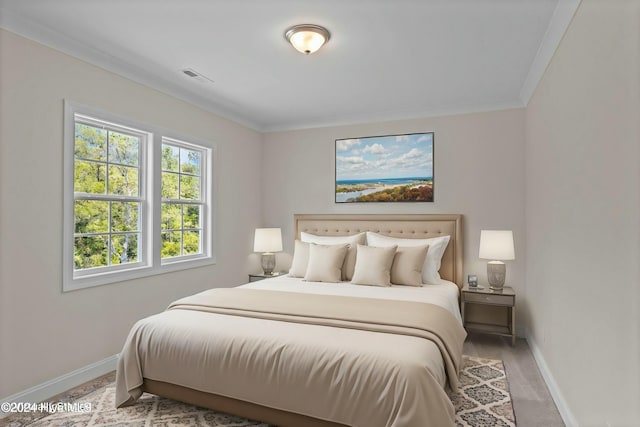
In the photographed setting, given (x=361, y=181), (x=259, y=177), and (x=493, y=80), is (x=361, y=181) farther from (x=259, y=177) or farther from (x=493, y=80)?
(x=493, y=80)

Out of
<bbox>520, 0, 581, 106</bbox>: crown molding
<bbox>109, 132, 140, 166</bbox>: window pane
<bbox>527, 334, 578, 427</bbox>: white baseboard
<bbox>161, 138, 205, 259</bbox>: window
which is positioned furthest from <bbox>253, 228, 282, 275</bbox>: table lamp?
<bbox>520, 0, 581, 106</bbox>: crown molding

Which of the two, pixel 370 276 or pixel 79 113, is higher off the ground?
pixel 79 113

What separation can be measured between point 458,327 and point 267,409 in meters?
1.51

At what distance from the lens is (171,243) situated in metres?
3.92

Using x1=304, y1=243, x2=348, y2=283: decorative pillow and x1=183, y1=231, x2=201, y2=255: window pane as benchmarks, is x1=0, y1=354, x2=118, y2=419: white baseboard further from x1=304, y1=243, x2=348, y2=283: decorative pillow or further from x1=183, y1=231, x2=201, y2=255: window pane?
x1=304, y1=243, x2=348, y2=283: decorative pillow

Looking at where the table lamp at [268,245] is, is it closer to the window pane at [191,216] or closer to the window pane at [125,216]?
the window pane at [191,216]

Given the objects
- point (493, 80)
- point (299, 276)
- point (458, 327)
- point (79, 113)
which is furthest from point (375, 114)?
point (79, 113)

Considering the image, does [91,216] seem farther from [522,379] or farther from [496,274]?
[496,274]

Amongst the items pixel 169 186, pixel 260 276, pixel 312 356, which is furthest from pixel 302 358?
pixel 260 276

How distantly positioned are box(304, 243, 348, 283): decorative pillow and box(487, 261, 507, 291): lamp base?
1524 mm

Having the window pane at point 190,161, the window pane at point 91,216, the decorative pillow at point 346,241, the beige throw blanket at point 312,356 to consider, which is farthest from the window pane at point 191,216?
the beige throw blanket at point 312,356

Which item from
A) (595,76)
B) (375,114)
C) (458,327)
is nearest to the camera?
(595,76)

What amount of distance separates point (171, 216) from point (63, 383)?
67.8 inches

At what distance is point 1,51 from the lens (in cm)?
241
